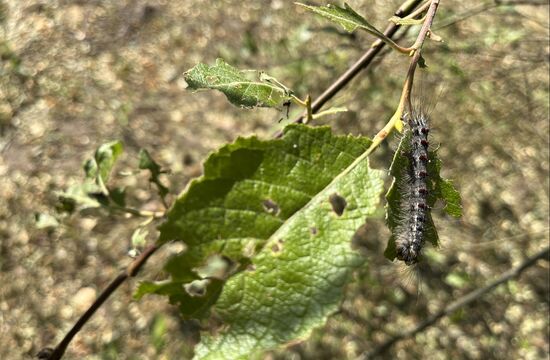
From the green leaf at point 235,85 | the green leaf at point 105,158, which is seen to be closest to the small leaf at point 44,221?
the green leaf at point 105,158

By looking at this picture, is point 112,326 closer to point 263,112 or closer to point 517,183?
point 263,112

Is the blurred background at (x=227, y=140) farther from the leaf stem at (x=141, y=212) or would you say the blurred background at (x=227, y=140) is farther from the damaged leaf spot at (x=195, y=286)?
the damaged leaf spot at (x=195, y=286)

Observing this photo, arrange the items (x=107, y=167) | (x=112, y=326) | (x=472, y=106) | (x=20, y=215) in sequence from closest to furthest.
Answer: (x=107, y=167) → (x=112, y=326) → (x=20, y=215) → (x=472, y=106)

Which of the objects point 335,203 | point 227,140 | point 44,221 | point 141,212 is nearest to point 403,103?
point 141,212

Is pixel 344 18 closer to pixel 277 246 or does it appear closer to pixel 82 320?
pixel 277 246

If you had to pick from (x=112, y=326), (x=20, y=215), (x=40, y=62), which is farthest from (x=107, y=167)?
(x=40, y=62)

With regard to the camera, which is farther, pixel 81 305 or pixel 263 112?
pixel 263 112

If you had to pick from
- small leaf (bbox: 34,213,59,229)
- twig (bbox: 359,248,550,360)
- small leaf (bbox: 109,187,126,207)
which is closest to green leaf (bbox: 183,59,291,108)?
small leaf (bbox: 109,187,126,207)
